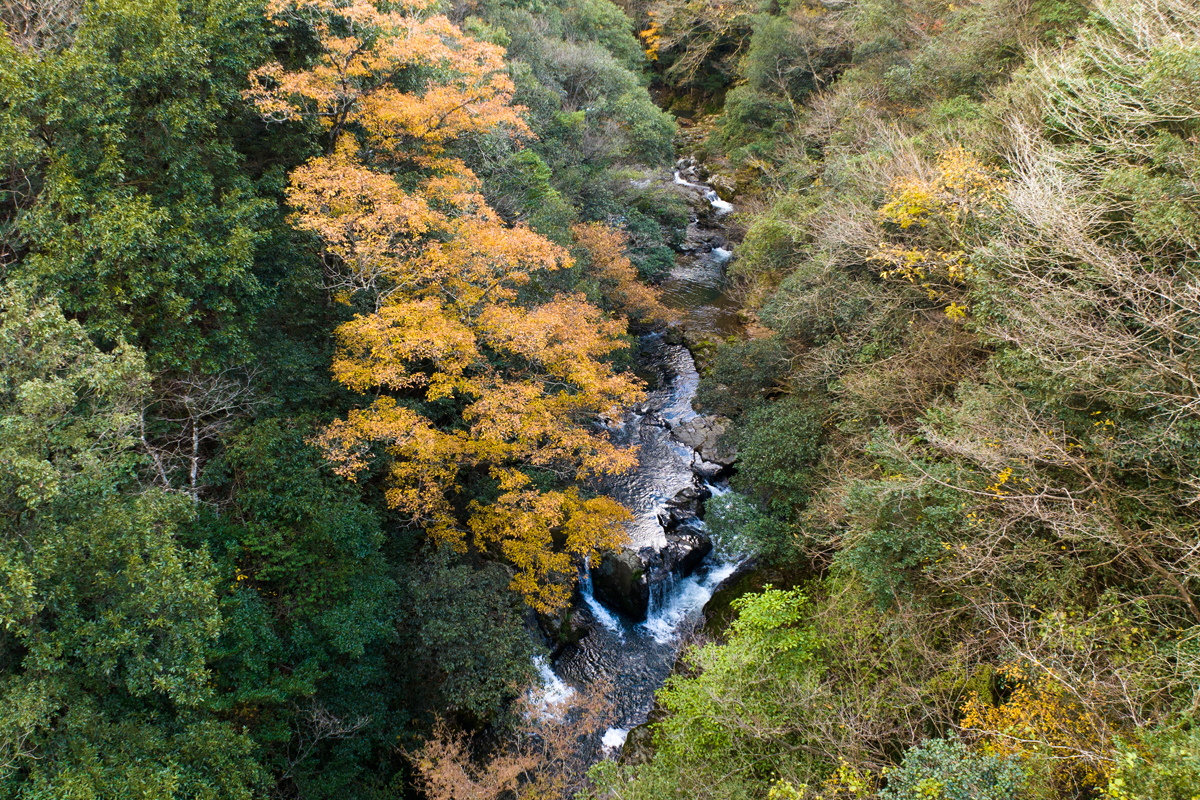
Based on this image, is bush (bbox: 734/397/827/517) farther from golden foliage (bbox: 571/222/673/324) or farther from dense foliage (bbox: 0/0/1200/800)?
golden foliage (bbox: 571/222/673/324)

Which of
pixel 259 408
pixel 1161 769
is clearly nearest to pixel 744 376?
pixel 259 408

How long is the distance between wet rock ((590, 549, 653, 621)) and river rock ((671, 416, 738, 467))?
18.2 ft

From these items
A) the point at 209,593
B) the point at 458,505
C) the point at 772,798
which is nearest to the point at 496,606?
the point at 458,505

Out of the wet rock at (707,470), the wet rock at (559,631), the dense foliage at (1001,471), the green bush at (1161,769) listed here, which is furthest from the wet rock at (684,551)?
the green bush at (1161,769)

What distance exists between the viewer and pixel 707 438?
828 inches

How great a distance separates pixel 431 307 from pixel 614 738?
10716mm

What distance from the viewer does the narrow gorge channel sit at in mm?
14297

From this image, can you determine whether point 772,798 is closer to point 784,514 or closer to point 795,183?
point 784,514

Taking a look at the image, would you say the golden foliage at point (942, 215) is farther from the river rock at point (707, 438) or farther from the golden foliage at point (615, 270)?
the golden foliage at point (615, 270)

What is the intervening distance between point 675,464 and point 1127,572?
13.4 metres

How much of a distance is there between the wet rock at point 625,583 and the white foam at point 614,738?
3176 millimetres

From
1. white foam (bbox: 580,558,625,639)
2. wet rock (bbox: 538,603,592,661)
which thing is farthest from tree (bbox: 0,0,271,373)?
white foam (bbox: 580,558,625,639)

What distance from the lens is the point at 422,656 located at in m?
11.7

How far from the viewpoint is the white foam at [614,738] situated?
12852mm
